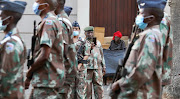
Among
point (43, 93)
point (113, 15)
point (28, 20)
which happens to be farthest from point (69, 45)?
point (113, 15)

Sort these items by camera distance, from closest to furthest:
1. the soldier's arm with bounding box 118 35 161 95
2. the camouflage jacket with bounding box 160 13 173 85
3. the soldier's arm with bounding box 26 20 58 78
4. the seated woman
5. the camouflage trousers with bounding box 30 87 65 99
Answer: the soldier's arm with bounding box 118 35 161 95
the soldier's arm with bounding box 26 20 58 78
the camouflage trousers with bounding box 30 87 65 99
the camouflage jacket with bounding box 160 13 173 85
the seated woman

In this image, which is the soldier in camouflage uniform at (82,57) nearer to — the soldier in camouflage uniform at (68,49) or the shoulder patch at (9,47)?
the soldier in camouflage uniform at (68,49)

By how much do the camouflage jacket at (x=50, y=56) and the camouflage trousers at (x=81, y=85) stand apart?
3246 mm

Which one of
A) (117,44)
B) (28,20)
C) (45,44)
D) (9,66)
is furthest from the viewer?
(28,20)

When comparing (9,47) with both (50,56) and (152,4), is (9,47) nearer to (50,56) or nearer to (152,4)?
(50,56)

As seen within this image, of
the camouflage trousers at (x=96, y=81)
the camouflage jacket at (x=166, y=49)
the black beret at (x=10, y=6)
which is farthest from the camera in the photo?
the camouflage trousers at (x=96, y=81)

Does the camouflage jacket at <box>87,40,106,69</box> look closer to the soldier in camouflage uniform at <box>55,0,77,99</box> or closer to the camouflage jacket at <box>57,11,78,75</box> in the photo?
the soldier in camouflage uniform at <box>55,0,77,99</box>

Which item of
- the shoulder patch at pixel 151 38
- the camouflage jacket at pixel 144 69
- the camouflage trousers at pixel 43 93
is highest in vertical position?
the shoulder patch at pixel 151 38

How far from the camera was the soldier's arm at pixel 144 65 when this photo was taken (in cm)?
426

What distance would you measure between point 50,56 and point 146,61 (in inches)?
55.0

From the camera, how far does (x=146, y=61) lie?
14.0 feet

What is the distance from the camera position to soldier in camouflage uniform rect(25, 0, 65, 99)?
494 centimetres

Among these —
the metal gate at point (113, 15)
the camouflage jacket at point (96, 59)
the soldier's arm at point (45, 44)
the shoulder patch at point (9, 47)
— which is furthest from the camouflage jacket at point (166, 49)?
the metal gate at point (113, 15)

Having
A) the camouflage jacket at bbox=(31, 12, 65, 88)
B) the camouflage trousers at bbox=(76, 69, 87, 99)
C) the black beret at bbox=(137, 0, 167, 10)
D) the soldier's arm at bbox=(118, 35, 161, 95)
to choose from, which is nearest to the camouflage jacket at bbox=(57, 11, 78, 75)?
the camouflage jacket at bbox=(31, 12, 65, 88)
